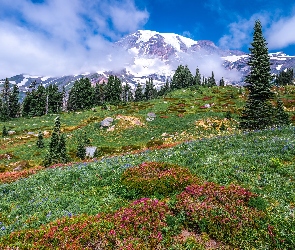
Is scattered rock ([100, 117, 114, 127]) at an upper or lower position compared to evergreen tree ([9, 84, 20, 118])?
lower

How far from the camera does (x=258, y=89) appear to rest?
39.1m

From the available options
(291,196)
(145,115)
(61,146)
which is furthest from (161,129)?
(291,196)

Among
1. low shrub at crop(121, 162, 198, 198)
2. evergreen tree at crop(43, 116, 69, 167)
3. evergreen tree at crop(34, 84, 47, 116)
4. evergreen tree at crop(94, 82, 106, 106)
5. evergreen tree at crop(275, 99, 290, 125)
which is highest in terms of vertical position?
evergreen tree at crop(94, 82, 106, 106)

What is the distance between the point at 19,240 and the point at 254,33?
148 ft

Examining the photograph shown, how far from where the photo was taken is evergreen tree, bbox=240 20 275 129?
38625 millimetres

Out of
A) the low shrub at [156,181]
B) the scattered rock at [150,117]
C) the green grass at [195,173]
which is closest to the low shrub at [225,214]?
the green grass at [195,173]

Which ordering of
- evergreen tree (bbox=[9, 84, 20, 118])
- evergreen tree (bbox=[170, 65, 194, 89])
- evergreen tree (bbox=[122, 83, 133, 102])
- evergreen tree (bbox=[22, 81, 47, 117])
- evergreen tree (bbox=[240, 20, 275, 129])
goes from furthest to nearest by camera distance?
evergreen tree (bbox=[122, 83, 133, 102]) < evergreen tree (bbox=[170, 65, 194, 89]) < evergreen tree (bbox=[9, 84, 20, 118]) < evergreen tree (bbox=[22, 81, 47, 117]) < evergreen tree (bbox=[240, 20, 275, 129])

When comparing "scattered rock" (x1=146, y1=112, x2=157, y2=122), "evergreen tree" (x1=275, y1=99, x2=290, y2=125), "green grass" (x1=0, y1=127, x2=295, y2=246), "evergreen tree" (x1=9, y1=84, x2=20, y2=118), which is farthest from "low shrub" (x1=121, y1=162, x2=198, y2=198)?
"evergreen tree" (x1=9, y1=84, x2=20, y2=118)

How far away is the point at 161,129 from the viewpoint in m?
59.0

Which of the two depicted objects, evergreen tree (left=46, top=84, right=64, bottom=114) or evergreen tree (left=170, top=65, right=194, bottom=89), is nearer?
evergreen tree (left=46, top=84, right=64, bottom=114)

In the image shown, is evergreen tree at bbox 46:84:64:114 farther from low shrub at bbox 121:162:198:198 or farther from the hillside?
low shrub at bbox 121:162:198:198

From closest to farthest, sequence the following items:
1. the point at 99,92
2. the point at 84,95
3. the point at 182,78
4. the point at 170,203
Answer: the point at 170,203, the point at 84,95, the point at 99,92, the point at 182,78

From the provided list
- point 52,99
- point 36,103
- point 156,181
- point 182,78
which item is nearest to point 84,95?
point 52,99

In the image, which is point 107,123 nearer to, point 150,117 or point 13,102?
point 150,117
